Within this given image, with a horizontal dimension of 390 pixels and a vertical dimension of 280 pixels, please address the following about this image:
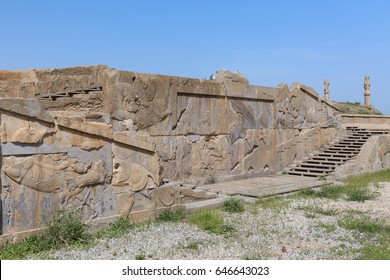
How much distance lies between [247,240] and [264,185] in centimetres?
495

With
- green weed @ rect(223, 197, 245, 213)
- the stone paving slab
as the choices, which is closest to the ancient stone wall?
the stone paving slab

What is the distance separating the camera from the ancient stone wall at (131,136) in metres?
5.45

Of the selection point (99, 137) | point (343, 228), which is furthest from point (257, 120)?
point (99, 137)

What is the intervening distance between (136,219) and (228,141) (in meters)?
5.40

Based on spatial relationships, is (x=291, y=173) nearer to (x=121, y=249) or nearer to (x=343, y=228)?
(x=343, y=228)

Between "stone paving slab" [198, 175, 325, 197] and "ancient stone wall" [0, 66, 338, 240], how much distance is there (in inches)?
19.1

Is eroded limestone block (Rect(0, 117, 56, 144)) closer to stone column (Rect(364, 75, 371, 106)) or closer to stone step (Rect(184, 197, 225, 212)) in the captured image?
stone step (Rect(184, 197, 225, 212))

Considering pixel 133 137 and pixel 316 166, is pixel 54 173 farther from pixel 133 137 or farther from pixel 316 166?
pixel 316 166

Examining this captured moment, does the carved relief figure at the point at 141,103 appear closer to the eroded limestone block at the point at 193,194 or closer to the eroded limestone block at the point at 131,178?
Answer: the eroded limestone block at the point at 193,194

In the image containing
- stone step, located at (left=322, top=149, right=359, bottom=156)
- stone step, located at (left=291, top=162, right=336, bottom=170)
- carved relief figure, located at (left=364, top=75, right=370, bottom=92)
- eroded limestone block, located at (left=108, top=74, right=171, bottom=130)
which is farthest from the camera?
carved relief figure, located at (left=364, top=75, right=370, bottom=92)

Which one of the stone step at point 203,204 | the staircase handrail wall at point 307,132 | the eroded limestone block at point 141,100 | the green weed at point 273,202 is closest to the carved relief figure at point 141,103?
the eroded limestone block at point 141,100

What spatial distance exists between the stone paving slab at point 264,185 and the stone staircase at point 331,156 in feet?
2.85

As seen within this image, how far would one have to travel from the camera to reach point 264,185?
10.8 metres

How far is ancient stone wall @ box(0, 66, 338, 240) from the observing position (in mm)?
5449
